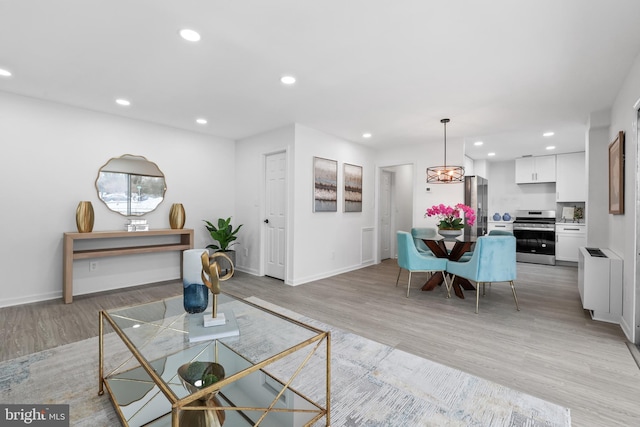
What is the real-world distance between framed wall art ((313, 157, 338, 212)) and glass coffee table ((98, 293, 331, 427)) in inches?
122

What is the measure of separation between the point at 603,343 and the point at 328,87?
3438 millimetres

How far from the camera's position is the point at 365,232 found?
5996 mm

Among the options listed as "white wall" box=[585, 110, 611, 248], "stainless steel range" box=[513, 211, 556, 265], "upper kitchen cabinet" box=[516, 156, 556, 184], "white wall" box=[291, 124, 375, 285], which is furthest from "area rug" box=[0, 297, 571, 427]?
"upper kitchen cabinet" box=[516, 156, 556, 184]

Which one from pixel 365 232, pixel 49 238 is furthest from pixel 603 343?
pixel 49 238

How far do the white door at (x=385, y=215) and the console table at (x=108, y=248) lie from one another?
13.3ft

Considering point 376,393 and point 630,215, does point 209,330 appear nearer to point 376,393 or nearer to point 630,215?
point 376,393

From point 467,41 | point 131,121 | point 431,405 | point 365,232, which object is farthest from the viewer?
point 365,232

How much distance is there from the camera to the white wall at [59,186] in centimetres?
346

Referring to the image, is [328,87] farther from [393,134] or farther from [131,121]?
[131,121]

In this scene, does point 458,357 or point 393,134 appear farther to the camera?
point 393,134

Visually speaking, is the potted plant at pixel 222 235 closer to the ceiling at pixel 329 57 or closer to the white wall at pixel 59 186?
the white wall at pixel 59 186

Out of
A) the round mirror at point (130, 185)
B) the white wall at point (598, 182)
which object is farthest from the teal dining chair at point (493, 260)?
the round mirror at point (130, 185)

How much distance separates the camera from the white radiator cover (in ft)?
9.61

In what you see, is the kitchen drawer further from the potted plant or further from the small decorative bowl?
the small decorative bowl
